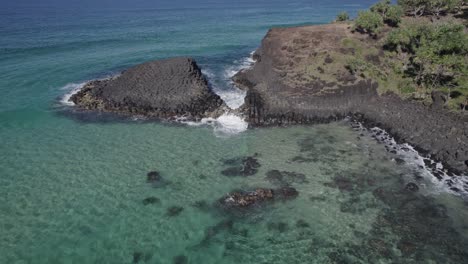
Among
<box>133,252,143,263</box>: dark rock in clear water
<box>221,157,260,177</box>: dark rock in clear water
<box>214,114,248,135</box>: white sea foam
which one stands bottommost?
<box>133,252,143,263</box>: dark rock in clear water

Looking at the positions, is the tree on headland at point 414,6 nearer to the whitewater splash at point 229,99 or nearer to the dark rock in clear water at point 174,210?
the whitewater splash at point 229,99

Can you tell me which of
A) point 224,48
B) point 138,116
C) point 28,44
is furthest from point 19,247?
point 28,44

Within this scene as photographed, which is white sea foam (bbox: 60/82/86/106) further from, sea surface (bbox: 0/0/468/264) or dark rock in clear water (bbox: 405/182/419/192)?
dark rock in clear water (bbox: 405/182/419/192)

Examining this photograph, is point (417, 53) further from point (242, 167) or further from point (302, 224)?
point (302, 224)

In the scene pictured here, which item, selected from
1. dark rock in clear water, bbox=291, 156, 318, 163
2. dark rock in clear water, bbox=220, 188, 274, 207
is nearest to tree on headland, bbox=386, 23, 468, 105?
dark rock in clear water, bbox=291, 156, 318, 163

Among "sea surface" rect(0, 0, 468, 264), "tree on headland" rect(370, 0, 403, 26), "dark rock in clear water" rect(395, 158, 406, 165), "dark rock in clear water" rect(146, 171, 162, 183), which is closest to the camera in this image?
"sea surface" rect(0, 0, 468, 264)

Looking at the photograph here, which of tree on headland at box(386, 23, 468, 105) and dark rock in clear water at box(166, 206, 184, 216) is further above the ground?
tree on headland at box(386, 23, 468, 105)

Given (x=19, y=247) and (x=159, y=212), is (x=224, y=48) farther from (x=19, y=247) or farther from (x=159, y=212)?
(x=19, y=247)
